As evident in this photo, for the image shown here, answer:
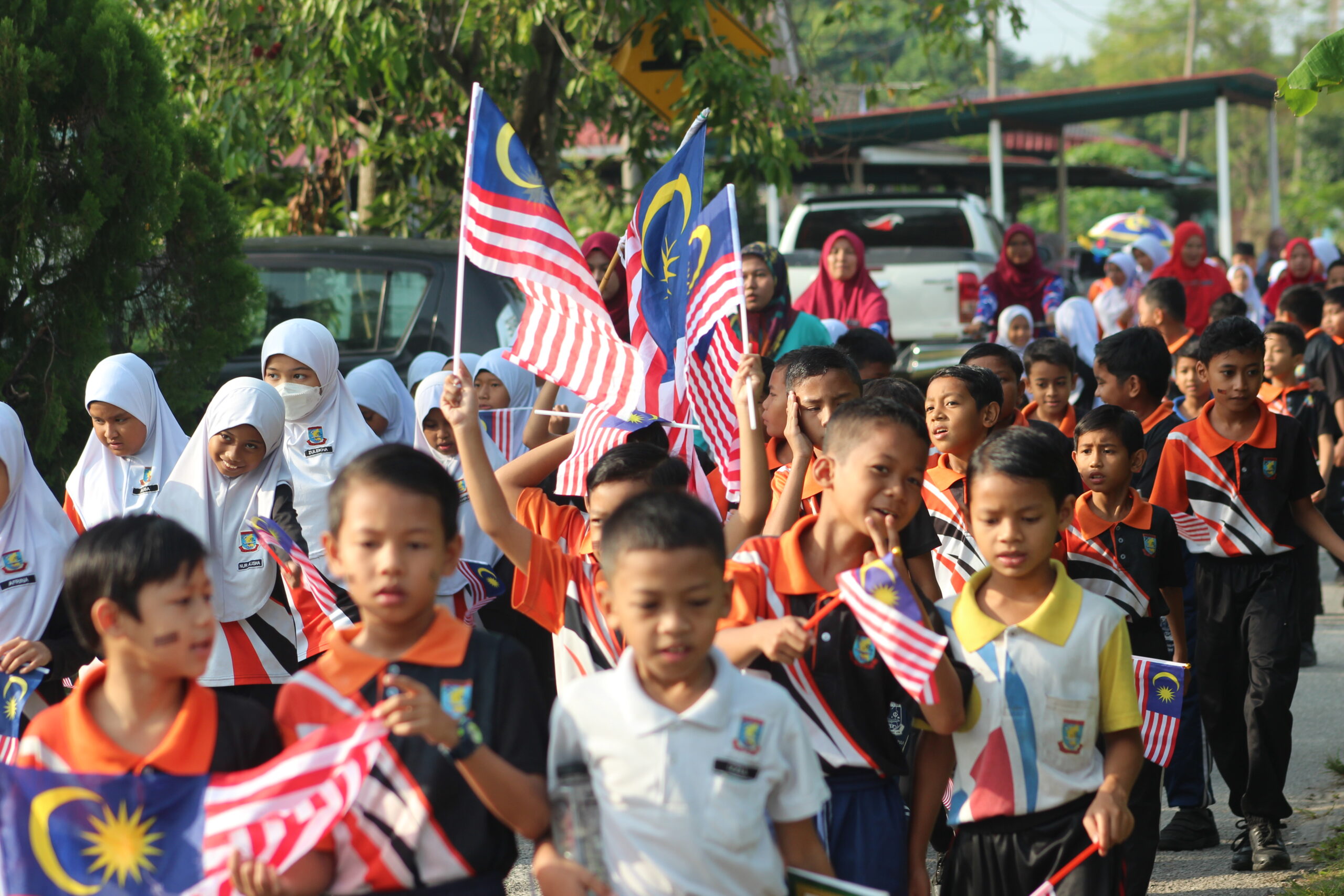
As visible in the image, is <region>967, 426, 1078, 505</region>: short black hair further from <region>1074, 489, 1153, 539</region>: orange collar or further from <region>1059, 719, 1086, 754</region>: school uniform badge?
<region>1074, 489, 1153, 539</region>: orange collar

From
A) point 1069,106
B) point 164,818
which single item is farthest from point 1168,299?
point 1069,106

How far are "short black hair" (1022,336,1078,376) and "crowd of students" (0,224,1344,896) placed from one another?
2.83ft

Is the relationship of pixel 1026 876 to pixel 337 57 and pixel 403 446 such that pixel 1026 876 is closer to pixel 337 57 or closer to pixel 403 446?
pixel 403 446

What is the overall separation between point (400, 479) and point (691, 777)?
71cm

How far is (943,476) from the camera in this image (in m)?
4.58

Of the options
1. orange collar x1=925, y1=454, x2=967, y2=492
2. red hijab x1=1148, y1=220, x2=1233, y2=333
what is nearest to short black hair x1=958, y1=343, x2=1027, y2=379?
orange collar x1=925, y1=454, x2=967, y2=492

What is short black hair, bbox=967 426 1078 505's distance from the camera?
10.4 feet

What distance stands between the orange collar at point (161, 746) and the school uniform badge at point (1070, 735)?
1.62 metres

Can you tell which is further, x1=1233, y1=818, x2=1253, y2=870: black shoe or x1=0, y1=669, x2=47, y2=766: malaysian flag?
x1=1233, y1=818, x2=1253, y2=870: black shoe

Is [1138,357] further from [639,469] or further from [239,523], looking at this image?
[239,523]

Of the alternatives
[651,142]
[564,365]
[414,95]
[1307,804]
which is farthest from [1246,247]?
[564,365]

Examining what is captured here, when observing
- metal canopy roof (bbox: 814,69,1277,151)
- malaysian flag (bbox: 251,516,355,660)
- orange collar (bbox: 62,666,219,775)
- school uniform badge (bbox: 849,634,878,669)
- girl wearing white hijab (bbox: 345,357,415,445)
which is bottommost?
orange collar (bbox: 62,666,219,775)

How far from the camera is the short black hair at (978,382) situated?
4.72m

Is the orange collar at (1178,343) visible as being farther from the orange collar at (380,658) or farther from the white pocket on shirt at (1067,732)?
the orange collar at (380,658)
